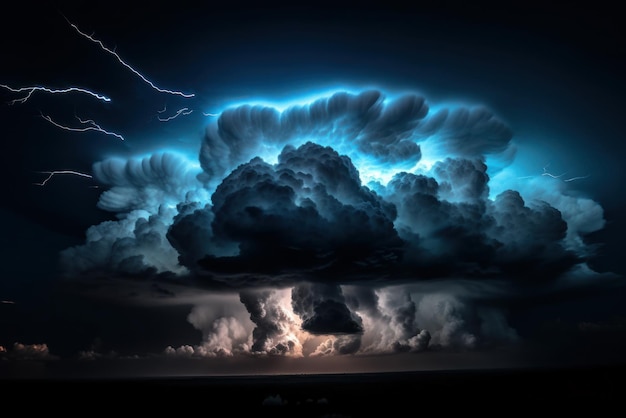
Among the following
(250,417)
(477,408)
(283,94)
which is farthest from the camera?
(477,408)

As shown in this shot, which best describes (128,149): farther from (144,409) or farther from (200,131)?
(144,409)

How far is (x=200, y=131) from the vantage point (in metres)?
56.3

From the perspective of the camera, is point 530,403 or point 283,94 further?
point 530,403

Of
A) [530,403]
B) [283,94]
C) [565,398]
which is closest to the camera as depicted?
[283,94]

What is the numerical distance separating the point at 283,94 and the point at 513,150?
2618cm

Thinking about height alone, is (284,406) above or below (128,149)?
below

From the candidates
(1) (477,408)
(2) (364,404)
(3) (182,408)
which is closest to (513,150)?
(1) (477,408)

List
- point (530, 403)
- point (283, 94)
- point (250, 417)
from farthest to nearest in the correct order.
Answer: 1. point (530, 403)
2. point (250, 417)
3. point (283, 94)

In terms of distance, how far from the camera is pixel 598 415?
5569 cm

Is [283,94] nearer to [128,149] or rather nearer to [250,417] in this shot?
[128,149]

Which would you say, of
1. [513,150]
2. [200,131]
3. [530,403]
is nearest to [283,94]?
[200,131]

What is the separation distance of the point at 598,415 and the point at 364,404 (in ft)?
103

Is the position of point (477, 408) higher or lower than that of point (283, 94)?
lower

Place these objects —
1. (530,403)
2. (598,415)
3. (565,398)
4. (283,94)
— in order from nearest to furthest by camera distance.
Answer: (283,94) → (598,415) → (530,403) → (565,398)
